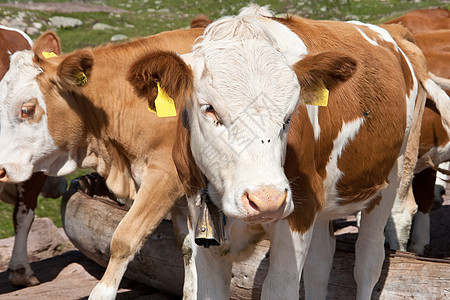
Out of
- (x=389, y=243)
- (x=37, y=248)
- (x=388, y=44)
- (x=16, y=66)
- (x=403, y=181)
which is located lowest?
(x=37, y=248)

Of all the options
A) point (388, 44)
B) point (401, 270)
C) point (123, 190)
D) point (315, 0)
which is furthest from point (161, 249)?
point (315, 0)

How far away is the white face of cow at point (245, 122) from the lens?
3.15 metres

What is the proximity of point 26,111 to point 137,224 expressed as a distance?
4.21 ft

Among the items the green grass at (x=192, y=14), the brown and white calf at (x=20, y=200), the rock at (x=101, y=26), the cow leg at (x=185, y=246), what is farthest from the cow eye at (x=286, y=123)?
the rock at (x=101, y=26)

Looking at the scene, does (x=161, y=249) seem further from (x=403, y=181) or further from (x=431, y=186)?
(x=431, y=186)

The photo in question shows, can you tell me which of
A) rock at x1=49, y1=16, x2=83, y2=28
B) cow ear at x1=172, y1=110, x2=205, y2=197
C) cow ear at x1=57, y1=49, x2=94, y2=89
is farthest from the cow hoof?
rock at x1=49, y1=16, x2=83, y2=28

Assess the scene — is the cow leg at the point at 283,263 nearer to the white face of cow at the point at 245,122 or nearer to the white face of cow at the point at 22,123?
the white face of cow at the point at 245,122

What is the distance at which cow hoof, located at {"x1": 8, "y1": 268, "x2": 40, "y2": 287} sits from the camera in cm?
710

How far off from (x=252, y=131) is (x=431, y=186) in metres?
5.12

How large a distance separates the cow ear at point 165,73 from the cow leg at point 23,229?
4169mm

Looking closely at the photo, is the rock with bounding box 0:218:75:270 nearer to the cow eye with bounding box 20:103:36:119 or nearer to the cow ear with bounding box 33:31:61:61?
the cow ear with bounding box 33:31:61:61

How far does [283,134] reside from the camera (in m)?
3.38

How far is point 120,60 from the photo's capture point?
5.64 metres

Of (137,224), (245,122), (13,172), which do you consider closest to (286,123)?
(245,122)
